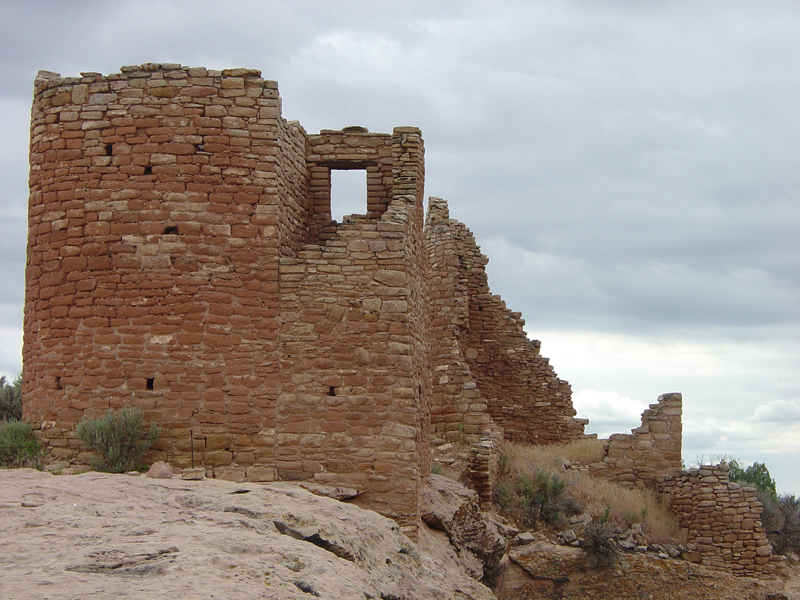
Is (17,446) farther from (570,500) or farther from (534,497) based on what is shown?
(570,500)

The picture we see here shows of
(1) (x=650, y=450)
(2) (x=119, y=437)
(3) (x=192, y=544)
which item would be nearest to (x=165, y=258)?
(2) (x=119, y=437)

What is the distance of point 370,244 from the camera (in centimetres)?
1040

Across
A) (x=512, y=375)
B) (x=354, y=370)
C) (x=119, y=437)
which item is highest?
(x=512, y=375)

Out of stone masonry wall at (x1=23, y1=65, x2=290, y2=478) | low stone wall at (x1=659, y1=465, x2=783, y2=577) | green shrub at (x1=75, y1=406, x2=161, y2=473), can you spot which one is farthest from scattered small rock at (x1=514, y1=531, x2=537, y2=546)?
green shrub at (x1=75, y1=406, x2=161, y2=473)

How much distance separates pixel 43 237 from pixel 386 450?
508 centimetres

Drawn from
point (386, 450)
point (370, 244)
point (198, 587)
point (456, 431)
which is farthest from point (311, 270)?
point (456, 431)

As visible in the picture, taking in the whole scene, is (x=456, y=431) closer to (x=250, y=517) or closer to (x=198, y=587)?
(x=250, y=517)

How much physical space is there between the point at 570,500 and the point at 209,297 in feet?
27.7

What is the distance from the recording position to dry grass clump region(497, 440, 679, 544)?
1524 cm

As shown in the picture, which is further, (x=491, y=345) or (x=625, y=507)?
(x=491, y=345)

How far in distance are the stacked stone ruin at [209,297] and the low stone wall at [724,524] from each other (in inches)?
313

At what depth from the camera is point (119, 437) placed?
31.6 ft

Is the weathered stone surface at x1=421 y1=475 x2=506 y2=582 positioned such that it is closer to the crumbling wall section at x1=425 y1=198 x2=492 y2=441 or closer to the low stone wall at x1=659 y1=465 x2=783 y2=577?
the crumbling wall section at x1=425 y1=198 x2=492 y2=441

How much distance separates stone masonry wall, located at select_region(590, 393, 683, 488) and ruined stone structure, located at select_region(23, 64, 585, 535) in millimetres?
8198
